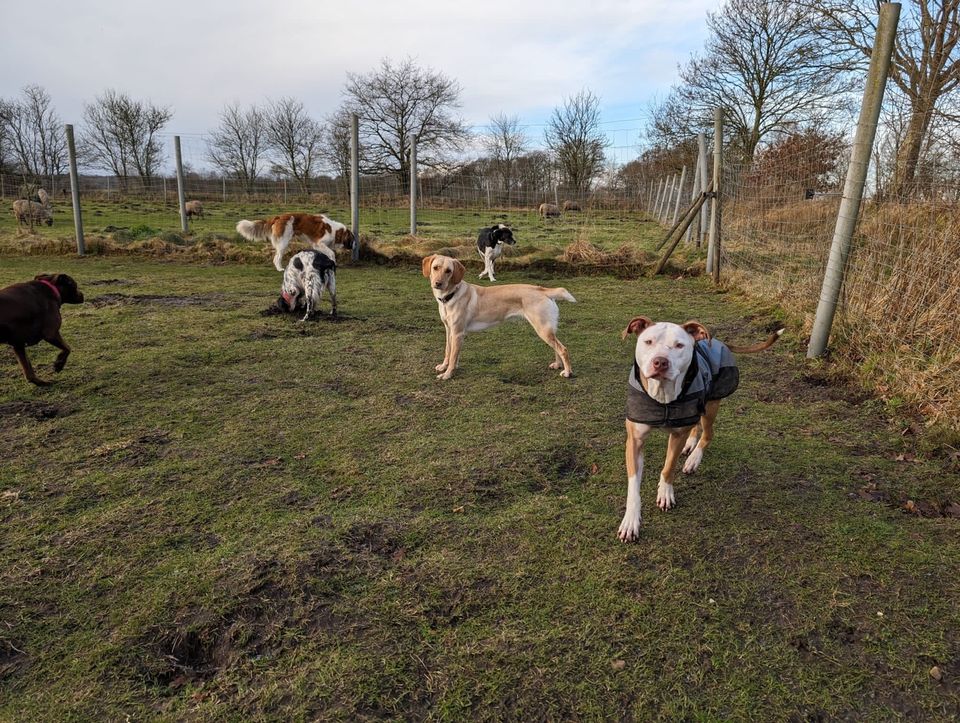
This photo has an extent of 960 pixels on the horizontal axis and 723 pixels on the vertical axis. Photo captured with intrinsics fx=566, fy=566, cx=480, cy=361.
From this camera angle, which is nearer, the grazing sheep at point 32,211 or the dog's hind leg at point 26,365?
the dog's hind leg at point 26,365

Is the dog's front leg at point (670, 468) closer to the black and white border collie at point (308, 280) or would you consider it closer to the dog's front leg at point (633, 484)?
the dog's front leg at point (633, 484)

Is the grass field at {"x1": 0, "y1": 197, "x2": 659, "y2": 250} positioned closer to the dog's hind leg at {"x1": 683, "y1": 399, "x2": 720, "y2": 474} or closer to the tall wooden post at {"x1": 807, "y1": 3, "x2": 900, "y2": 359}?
the tall wooden post at {"x1": 807, "y1": 3, "x2": 900, "y2": 359}

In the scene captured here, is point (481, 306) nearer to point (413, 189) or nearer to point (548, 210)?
point (413, 189)

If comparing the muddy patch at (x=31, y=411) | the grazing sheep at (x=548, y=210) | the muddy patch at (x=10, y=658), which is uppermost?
the grazing sheep at (x=548, y=210)

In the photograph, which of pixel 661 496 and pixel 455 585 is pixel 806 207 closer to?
pixel 661 496

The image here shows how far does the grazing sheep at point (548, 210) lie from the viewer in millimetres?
16453

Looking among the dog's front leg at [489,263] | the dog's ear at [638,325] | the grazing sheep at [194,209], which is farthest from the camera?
the grazing sheep at [194,209]

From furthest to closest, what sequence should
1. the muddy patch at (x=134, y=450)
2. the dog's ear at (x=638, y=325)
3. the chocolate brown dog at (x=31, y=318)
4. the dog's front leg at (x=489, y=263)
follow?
the dog's front leg at (x=489, y=263), the chocolate brown dog at (x=31, y=318), the muddy patch at (x=134, y=450), the dog's ear at (x=638, y=325)

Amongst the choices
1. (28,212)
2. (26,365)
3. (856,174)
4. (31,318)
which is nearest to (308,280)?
(31,318)

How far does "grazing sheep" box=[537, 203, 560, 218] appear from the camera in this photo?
16453 millimetres

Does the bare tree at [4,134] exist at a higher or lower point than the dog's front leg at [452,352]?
higher

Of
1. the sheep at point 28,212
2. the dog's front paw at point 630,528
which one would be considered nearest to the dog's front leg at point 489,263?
the dog's front paw at point 630,528

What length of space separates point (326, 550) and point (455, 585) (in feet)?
1.99

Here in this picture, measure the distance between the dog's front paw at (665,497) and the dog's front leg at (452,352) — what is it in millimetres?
2451
